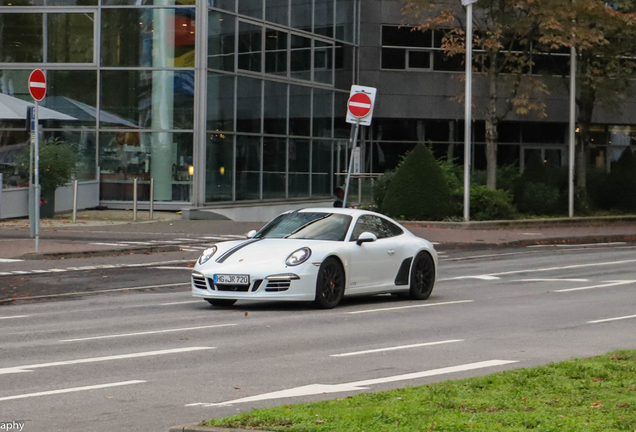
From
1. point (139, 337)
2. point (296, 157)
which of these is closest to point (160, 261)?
point (139, 337)

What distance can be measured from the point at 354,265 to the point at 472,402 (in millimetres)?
8171

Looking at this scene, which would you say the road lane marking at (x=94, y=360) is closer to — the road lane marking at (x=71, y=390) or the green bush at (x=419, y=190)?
the road lane marking at (x=71, y=390)

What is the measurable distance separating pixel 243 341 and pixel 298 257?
10.4 ft

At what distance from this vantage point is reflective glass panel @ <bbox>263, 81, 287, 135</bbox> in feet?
129

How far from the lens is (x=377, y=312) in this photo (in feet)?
48.4

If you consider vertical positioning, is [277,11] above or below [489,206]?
above

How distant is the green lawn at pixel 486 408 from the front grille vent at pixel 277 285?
6.21 metres

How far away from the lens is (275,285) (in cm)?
1449

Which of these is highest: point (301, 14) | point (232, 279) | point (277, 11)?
point (301, 14)

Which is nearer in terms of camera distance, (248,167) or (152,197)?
(152,197)

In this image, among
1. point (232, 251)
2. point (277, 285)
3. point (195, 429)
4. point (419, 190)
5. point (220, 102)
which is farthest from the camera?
point (220, 102)

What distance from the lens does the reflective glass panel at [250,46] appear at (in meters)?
37.2

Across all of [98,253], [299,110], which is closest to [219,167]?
[299,110]

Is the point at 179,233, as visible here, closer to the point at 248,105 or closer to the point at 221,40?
the point at 221,40
